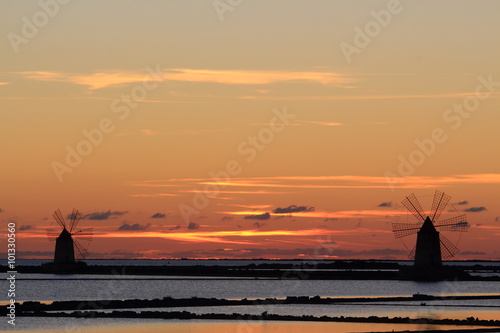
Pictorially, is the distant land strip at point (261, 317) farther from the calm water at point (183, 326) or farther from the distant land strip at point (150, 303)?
the distant land strip at point (150, 303)

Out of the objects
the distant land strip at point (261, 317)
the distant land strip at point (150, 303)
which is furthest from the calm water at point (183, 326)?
the distant land strip at point (150, 303)

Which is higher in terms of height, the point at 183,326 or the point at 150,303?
the point at 150,303

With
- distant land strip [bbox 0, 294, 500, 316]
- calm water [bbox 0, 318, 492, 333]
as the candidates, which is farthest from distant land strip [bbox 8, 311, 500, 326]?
distant land strip [bbox 0, 294, 500, 316]

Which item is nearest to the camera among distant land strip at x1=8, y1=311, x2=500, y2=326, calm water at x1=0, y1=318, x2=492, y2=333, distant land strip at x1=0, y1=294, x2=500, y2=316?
calm water at x1=0, y1=318, x2=492, y2=333

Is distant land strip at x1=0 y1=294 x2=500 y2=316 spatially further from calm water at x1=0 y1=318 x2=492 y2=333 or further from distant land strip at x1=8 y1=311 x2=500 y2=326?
calm water at x1=0 y1=318 x2=492 y2=333

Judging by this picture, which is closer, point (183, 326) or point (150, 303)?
point (183, 326)

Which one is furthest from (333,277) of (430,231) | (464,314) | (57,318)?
(57,318)

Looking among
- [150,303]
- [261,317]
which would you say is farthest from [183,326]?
[150,303]

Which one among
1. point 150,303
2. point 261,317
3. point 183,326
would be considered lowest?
point 183,326

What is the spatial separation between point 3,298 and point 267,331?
3231cm

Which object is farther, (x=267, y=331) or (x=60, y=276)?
(x=60, y=276)

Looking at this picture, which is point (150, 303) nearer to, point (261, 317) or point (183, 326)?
point (261, 317)

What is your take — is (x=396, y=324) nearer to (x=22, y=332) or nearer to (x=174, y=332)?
(x=174, y=332)

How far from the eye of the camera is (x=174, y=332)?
4247cm
